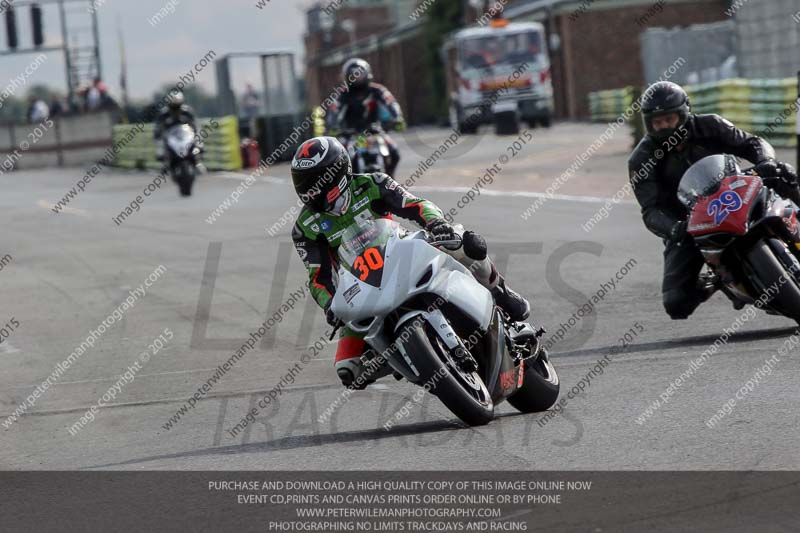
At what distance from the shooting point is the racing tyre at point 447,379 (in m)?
6.56

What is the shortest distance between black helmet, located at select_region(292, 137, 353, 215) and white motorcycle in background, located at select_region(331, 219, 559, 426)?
0.40m

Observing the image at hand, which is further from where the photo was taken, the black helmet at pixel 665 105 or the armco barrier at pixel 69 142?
the armco barrier at pixel 69 142

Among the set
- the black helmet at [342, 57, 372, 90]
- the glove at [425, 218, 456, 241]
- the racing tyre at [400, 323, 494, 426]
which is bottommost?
the racing tyre at [400, 323, 494, 426]

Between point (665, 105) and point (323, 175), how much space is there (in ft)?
8.76

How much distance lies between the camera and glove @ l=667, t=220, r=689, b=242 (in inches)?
352

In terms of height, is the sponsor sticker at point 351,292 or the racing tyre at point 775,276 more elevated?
the sponsor sticker at point 351,292

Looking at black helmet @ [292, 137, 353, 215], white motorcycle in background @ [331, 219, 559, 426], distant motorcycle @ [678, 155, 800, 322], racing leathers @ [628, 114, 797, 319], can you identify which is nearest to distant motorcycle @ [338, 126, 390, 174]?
racing leathers @ [628, 114, 797, 319]

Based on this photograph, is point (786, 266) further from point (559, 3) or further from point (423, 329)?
point (559, 3)

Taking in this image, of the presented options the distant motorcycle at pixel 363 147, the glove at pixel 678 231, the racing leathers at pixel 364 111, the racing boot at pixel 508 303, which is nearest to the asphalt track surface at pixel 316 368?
the racing boot at pixel 508 303

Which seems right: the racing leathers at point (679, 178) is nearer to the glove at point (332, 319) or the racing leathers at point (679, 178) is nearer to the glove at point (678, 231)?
the glove at point (678, 231)

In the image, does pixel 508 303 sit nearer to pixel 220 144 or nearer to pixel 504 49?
pixel 220 144

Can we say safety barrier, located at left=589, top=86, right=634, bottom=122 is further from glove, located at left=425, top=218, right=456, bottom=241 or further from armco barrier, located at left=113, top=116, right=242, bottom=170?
glove, located at left=425, top=218, right=456, bottom=241

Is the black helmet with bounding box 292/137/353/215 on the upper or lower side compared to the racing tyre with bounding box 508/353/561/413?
upper

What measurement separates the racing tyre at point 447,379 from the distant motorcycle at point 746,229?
2.36m
